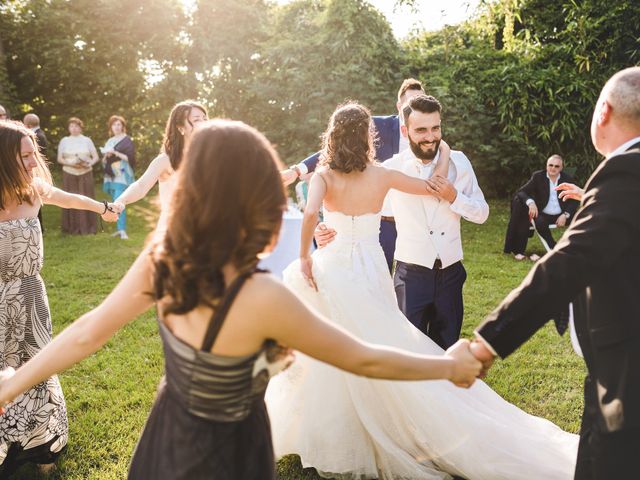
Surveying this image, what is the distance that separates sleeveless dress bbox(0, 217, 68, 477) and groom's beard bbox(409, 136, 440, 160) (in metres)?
2.57

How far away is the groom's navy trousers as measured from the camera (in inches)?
161

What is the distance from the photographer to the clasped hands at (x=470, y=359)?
2065 millimetres

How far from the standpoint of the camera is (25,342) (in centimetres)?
351

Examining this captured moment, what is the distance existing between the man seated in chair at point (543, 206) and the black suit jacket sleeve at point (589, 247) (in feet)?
25.4

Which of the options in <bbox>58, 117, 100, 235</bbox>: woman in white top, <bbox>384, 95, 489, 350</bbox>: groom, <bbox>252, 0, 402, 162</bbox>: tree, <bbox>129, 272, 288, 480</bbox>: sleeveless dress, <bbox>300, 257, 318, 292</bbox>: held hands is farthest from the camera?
<bbox>252, 0, 402, 162</bbox>: tree

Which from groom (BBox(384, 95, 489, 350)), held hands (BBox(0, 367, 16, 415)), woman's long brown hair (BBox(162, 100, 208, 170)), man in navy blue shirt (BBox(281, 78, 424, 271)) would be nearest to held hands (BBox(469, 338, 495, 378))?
held hands (BBox(0, 367, 16, 415))

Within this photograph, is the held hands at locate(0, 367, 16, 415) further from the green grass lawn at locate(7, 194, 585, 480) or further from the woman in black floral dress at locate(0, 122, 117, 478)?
the woman in black floral dress at locate(0, 122, 117, 478)

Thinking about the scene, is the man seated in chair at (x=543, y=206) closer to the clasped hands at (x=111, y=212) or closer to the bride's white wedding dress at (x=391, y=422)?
the bride's white wedding dress at (x=391, y=422)

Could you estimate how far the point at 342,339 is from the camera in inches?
65.6

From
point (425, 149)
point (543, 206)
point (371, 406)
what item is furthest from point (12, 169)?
point (543, 206)

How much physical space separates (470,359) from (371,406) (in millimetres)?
1323

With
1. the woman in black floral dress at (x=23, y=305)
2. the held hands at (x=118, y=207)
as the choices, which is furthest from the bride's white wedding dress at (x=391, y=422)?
the held hands at (x=118, y=207)

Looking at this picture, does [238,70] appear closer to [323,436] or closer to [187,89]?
[187,89]

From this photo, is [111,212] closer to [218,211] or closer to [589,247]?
[218,211]
